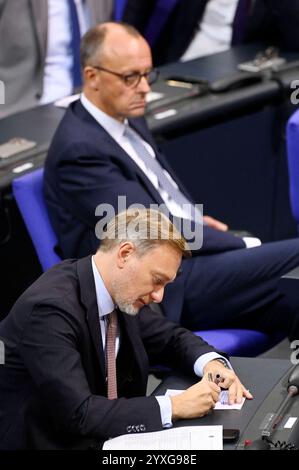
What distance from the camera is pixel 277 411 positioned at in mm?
2590

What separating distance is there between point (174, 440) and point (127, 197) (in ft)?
3.95

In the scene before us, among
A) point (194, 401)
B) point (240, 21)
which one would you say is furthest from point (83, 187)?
point (240, 21)

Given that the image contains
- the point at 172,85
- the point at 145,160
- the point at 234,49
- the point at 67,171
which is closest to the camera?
the point at 67,171

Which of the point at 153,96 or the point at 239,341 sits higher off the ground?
the point at 153,96

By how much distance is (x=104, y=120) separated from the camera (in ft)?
12.2

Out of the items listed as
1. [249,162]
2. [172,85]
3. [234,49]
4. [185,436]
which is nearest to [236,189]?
[249,162]

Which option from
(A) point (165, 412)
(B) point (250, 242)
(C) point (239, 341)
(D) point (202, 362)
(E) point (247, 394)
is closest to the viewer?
(A) point (165, 412)

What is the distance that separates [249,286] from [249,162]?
1.12m

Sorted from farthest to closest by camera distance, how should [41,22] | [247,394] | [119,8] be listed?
[119,8]
[41,22]
[247,394]

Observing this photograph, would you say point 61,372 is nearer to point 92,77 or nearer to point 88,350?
point 88,350

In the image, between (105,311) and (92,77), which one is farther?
(92,77)

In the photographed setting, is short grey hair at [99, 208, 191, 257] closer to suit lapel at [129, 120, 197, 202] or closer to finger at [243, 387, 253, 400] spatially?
finger at [243, 387, 253, 400]

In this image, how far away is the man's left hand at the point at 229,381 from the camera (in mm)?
2703
